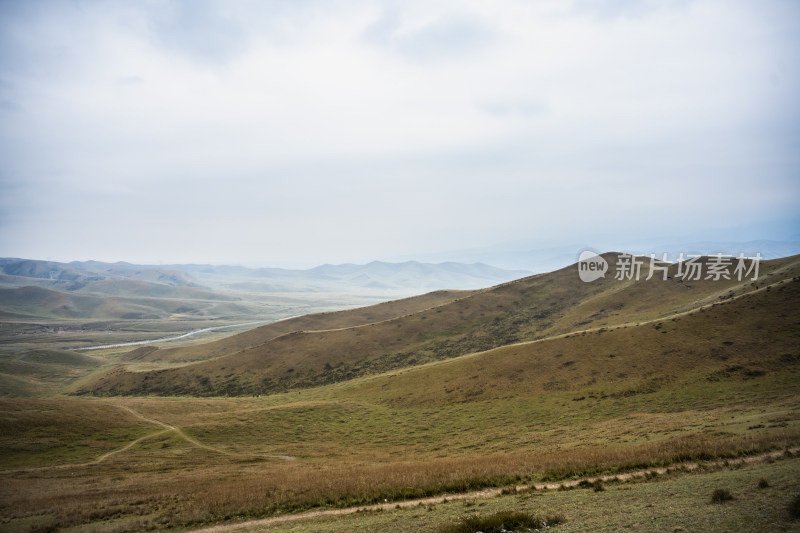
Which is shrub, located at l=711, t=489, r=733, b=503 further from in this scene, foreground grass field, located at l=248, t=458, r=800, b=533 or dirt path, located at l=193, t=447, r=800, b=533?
dirt path, located at l=193, t=447, r=800, b=533

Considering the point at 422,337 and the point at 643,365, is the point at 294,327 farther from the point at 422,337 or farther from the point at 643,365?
the point at 643,365

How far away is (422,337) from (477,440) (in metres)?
64.8

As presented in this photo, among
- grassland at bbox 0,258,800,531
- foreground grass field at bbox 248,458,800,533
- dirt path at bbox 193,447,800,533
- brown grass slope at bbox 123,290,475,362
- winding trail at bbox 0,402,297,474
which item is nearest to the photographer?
foreground grass field at bbox 248,458,800,533

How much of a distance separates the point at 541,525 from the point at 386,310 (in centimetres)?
13699

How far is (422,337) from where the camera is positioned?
102m

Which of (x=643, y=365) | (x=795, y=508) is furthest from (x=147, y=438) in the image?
(x=643, y=365)

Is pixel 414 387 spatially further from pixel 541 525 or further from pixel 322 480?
pixel 541 525

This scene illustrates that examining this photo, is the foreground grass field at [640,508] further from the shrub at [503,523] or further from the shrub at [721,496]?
the shrub at [503,523]

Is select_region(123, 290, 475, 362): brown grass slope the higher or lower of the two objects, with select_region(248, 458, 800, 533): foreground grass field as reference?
lower

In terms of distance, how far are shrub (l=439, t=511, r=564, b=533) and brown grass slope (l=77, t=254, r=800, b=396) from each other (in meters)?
73.9

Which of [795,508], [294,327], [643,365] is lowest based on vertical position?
[294,327]

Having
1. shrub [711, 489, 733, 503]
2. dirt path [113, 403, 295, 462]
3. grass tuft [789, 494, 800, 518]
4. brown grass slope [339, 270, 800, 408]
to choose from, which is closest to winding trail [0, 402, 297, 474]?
dirt path [113, 403, 295, 462]

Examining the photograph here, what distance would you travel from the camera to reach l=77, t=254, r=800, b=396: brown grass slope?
85500 millimetres

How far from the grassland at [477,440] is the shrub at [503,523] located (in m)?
0.69
